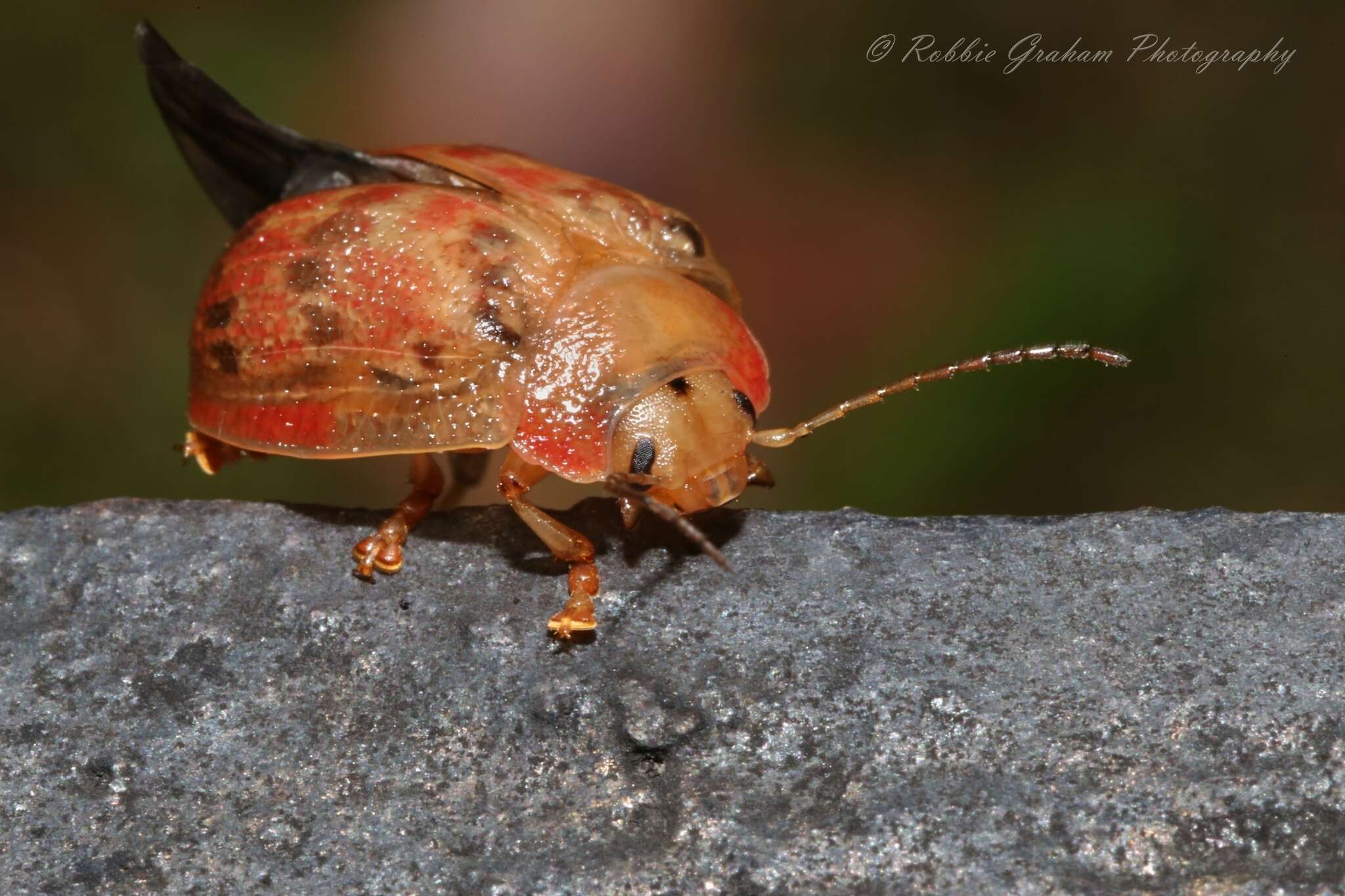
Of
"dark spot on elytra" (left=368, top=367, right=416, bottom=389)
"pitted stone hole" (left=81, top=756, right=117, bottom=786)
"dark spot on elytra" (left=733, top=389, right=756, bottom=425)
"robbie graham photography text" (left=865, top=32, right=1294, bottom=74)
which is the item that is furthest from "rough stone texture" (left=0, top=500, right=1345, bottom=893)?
"robbie graham photography text" (left=865, top=32, right=1294, bottom=74)

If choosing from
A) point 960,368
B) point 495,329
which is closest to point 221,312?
point 495,329

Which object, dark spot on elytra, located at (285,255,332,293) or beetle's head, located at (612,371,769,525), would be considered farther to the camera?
dark spot on elytra, located at (285,255,332,293)

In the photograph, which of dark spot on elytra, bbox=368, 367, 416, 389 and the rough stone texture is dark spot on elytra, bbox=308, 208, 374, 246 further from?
the rough stone texture

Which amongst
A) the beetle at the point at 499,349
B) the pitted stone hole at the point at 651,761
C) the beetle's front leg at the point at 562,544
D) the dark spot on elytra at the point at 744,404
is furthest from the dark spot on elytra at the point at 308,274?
the pitted stone hole at the point at 651,761

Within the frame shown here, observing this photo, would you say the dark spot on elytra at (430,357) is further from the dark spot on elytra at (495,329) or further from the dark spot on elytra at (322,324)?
the dark spot on elytra at (322,324)

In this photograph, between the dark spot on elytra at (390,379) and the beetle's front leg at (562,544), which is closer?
the beetle's front leg at (562,544)

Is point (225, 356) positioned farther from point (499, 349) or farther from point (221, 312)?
point (499, 349)

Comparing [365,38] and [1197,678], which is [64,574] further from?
[365,38]

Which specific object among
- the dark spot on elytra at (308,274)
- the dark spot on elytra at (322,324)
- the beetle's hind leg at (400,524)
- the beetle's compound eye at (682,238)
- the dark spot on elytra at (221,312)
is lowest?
the beetle's hind leg at (400,524)
